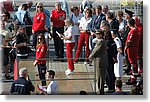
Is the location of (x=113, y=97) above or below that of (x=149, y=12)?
below

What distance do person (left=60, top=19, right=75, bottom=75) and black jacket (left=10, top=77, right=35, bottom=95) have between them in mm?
663

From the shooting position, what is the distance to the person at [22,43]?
14945 millimetres

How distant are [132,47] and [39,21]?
5.17ft

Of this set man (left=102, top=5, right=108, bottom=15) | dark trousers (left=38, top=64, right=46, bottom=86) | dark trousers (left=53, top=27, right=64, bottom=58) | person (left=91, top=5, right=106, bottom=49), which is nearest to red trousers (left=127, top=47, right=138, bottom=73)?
person (left=91, top=5, right=106, bottom=49)

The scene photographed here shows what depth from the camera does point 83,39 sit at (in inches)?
592

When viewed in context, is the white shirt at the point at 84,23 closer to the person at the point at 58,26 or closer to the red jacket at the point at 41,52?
the person at the point at 58,26

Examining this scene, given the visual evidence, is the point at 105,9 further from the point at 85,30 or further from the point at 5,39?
the point at 5,39

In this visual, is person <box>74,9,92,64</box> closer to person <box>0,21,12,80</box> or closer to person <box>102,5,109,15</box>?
person <box>102,5,109,15</box>

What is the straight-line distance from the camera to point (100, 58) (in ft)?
48.6

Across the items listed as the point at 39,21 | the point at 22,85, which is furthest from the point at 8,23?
the point at 22,85

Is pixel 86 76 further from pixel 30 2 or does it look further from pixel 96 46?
pixel 30 2

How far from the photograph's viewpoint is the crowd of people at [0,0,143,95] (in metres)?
14.9

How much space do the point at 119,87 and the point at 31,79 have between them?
1.43m

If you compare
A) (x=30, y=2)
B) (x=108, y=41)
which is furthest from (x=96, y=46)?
(x=30, y=2)
